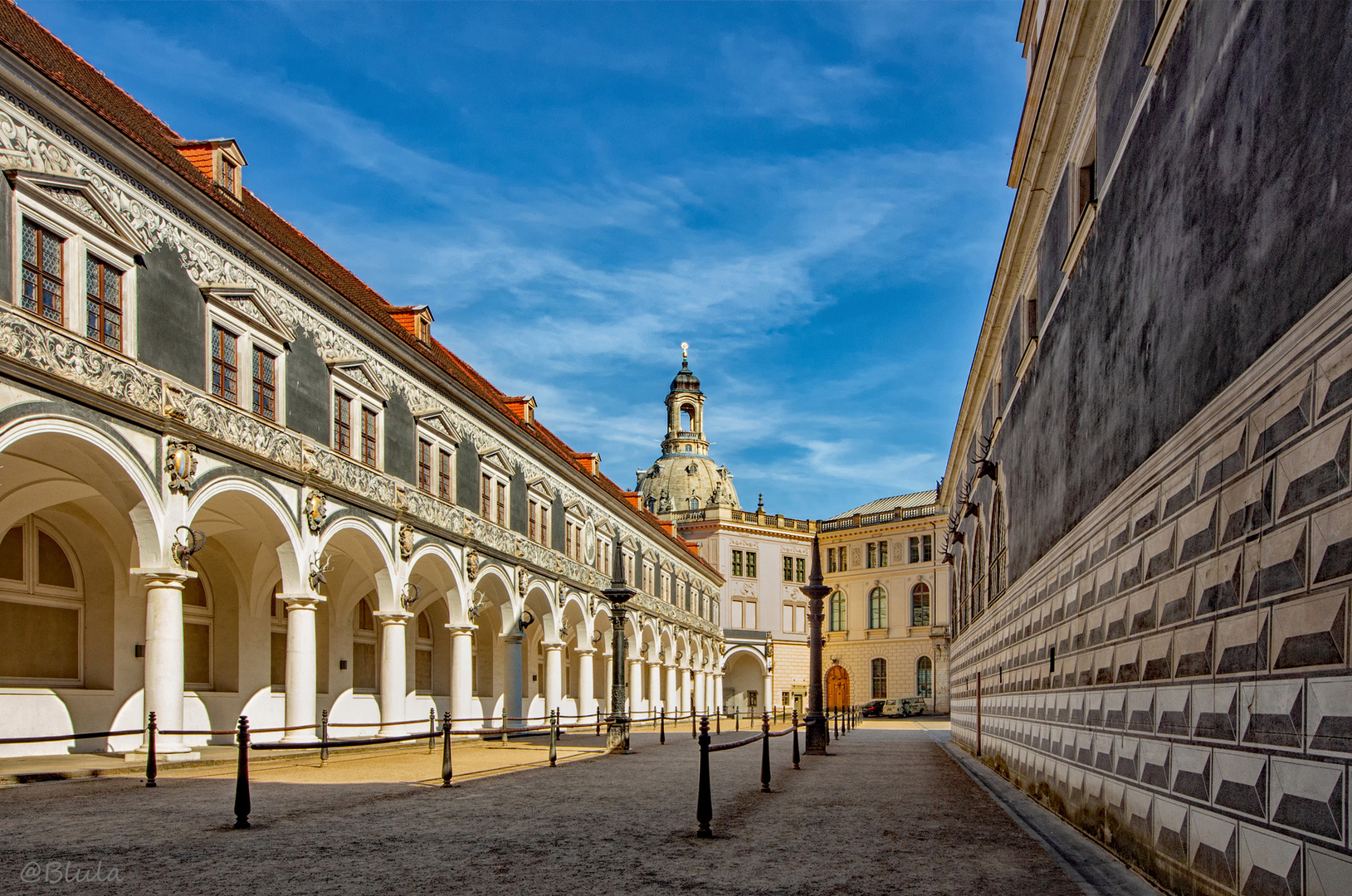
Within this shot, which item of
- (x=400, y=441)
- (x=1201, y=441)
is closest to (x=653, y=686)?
(x=400, y=441)

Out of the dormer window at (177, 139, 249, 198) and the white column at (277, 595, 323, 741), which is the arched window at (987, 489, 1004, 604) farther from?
the dormer window at (177, 139, 249, 198)

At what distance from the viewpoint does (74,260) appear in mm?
14961

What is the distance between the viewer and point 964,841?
9.70 m

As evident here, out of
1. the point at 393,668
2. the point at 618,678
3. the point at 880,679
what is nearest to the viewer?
the point at 618,678

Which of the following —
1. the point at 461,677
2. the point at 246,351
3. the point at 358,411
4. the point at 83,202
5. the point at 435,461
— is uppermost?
the point at 83,202

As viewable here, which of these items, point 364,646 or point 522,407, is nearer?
point 364,646

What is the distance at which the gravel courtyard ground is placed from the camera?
757cm

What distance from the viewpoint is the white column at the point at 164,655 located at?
16.4 meters

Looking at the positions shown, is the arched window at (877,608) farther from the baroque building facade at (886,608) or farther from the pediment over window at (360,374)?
the pediment over window at (360,374)

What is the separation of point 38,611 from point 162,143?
8115 millimetres

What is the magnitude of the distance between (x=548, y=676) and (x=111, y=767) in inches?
777

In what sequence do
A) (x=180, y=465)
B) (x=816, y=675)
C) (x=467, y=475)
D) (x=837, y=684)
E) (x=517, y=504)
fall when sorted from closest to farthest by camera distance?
(x=180, y=465)
(x=816, y=675)
(x=467, y=475)
(x=517, y=504)
(x=837, y=684)

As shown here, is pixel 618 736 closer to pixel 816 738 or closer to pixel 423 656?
pixel 816 738

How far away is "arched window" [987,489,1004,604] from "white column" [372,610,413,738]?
12529mm
